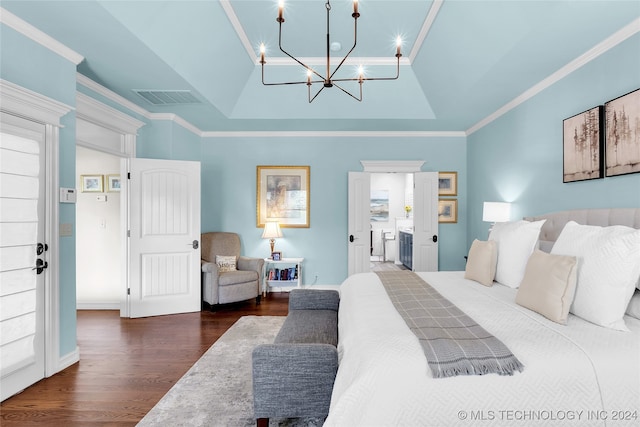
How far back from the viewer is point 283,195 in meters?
5.21

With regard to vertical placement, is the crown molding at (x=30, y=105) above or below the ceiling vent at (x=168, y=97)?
below

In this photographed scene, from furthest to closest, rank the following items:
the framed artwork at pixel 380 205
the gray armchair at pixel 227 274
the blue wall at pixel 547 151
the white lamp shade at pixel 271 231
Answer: the framed artwork at pixel 380 205 → the white lamp shade at pixel 271 231 → the gray armchair at pixel 227 274 → the blue wall at pixel 547 151

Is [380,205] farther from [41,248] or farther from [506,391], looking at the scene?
[506,391]

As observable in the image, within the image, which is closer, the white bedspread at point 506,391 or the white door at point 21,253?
the white bedspread at point 506,391

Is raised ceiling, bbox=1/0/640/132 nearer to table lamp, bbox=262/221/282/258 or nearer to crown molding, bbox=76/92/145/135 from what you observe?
crown molding, bbox=76/92/145/135

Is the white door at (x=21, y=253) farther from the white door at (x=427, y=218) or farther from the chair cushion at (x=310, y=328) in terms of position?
the white door at (x=427, y=218)

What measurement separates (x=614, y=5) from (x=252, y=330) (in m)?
4.01

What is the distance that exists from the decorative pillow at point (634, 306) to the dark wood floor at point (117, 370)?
9.57ft

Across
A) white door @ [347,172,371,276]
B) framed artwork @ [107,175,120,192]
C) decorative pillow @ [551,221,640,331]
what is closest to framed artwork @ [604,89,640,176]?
decorative pillow @ [551,221,640,331]

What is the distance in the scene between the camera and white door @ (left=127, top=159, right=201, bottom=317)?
3938mm

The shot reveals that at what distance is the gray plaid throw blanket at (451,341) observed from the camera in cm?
126

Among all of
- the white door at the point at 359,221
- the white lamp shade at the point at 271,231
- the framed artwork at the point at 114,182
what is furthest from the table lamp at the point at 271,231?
the framed artwork at the point at 114,182

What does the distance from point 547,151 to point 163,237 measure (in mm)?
4548

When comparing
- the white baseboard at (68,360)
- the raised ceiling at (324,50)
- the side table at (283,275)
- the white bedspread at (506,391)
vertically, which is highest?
the raised ceiling at (324,50)
